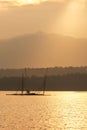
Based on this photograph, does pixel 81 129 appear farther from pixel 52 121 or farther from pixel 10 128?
pixel 52 121

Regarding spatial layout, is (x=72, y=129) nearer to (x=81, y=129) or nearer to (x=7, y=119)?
(x=81, y=129)

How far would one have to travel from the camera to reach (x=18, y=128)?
8375 centimetres

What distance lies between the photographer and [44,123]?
309 ft

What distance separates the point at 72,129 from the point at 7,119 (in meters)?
18.2

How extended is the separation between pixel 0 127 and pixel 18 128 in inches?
116

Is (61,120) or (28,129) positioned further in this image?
(61,120)

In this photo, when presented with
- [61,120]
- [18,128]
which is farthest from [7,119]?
[18,128]

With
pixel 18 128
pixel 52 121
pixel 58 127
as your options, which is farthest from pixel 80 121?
pixel 18 128

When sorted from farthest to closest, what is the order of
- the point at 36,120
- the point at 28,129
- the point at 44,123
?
the point at 36,120, the point at 44,123, the point at 28,129

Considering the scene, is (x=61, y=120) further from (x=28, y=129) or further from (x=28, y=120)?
(x=28, y=129)

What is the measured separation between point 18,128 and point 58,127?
668 centimetres

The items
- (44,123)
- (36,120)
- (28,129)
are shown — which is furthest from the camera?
(36,120)

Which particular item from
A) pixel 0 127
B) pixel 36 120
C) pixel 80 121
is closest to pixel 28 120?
pixel 36 120

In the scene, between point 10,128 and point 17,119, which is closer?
point 10,128
